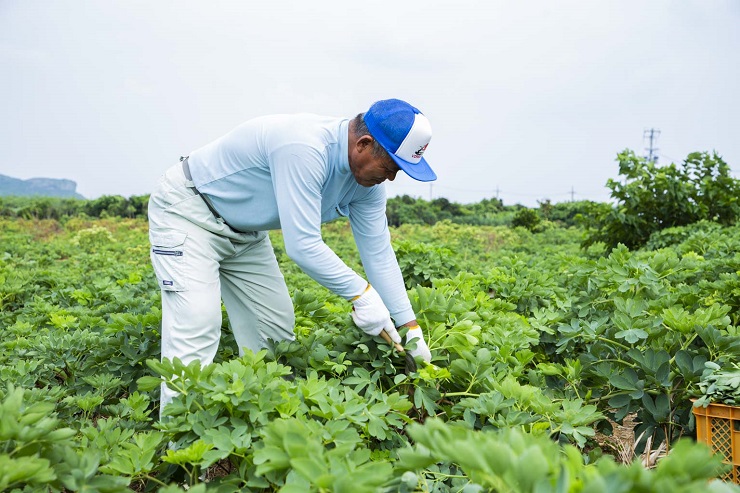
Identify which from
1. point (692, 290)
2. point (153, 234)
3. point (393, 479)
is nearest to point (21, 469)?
point (393, 479)

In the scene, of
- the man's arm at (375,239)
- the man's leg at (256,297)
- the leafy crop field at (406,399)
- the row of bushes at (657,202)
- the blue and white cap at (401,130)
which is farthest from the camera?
the row of bushes at (657,202)

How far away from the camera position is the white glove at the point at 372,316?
2818mm

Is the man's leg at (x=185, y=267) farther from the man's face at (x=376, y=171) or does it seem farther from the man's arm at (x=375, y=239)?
the man's face at (x=376, y=171)

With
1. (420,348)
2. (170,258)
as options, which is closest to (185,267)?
(170,258)

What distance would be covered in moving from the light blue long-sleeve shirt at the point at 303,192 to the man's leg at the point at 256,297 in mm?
294

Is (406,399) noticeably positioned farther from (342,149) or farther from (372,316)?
(342,149)

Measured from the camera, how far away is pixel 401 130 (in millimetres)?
2775

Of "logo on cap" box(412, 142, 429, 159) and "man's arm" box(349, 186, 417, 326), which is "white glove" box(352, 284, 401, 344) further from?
"logo on cap" box(412, 142, 429, 159)

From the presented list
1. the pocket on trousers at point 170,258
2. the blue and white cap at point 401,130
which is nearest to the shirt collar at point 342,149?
the blue and white cap at point 401,130

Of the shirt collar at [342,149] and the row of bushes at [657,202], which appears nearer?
the shirt collar at [342,149]

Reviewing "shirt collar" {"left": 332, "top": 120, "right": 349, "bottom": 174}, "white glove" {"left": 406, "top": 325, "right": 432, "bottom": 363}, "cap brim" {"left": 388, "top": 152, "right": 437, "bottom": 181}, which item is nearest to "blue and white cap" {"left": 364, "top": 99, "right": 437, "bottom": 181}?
"cap brim" {"left": 388, "top": 152, "right": 437, "bottom": 181}

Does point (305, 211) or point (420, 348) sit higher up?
point (305, 211)

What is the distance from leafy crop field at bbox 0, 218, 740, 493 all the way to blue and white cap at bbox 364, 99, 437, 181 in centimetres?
72

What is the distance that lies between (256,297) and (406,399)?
3.99 ft
